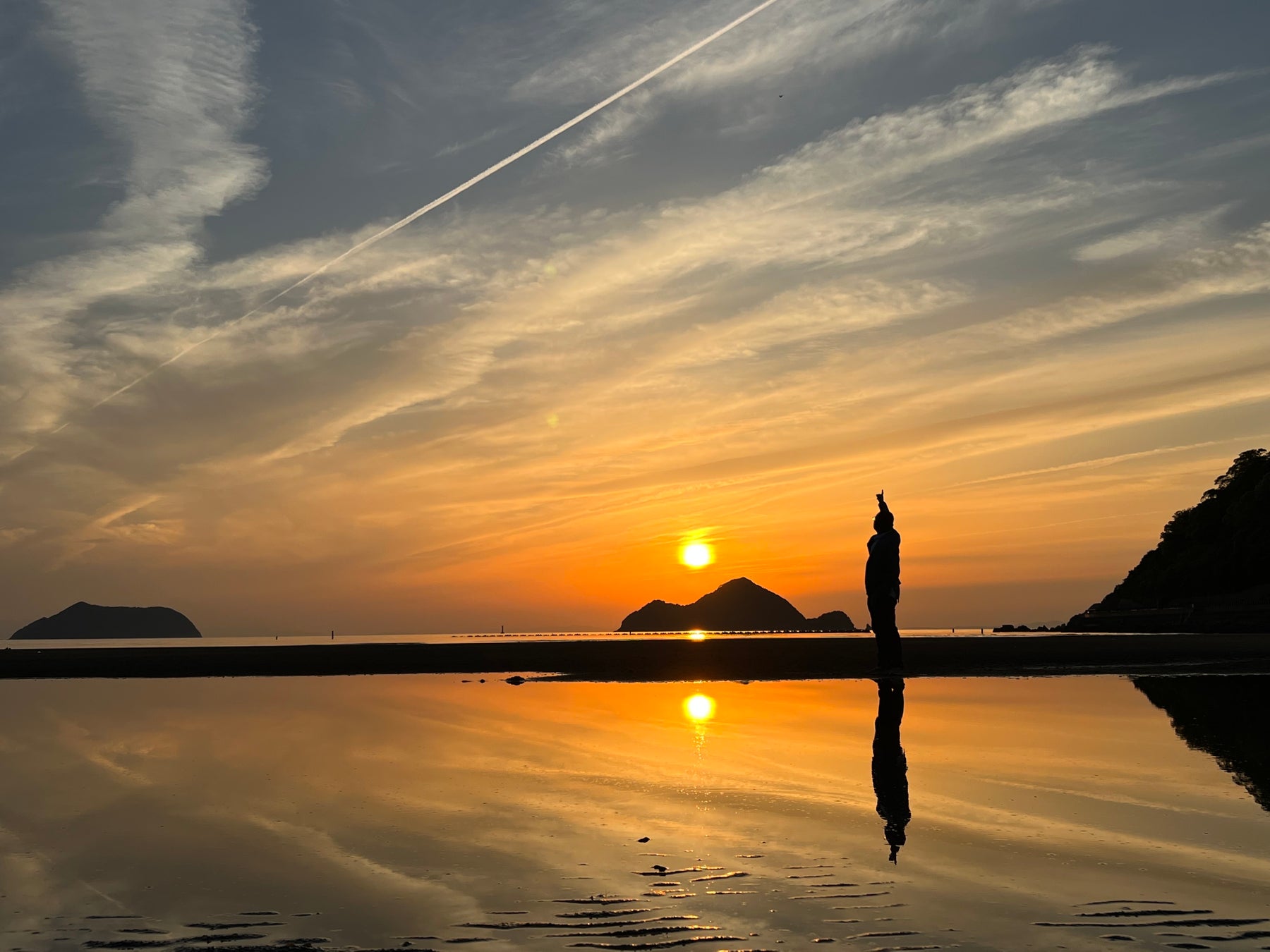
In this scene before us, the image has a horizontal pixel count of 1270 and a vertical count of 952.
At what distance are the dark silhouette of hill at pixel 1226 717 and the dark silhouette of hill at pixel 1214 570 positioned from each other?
59.5 m

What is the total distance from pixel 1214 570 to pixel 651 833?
125m

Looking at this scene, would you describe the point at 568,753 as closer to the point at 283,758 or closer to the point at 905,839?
the point at 283,758

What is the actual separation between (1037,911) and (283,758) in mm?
13750

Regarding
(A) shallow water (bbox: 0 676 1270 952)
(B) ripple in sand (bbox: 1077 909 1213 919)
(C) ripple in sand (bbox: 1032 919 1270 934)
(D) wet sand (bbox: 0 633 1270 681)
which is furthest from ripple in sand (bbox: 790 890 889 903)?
(D) wet sand (bbox: 0 633 1270 681)

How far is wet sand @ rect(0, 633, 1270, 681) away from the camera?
3959cm

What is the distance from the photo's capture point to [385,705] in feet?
93.9

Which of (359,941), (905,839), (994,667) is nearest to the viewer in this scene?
(359,941)

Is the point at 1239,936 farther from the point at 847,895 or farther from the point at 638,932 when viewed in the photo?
the point at 638,932

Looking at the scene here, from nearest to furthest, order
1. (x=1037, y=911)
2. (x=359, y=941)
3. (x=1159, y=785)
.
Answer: (x=359, y=941) → (x=1037, y=911) → (x=1159, y=785)

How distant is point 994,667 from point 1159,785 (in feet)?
94.4

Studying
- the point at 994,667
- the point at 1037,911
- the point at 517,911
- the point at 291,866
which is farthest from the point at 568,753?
the point at 994,667

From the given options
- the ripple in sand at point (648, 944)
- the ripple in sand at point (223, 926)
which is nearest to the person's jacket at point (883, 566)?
the ripple in sand at point (648, 944)

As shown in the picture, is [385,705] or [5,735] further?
[385,705]

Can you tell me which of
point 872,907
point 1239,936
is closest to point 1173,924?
point 1239,936
